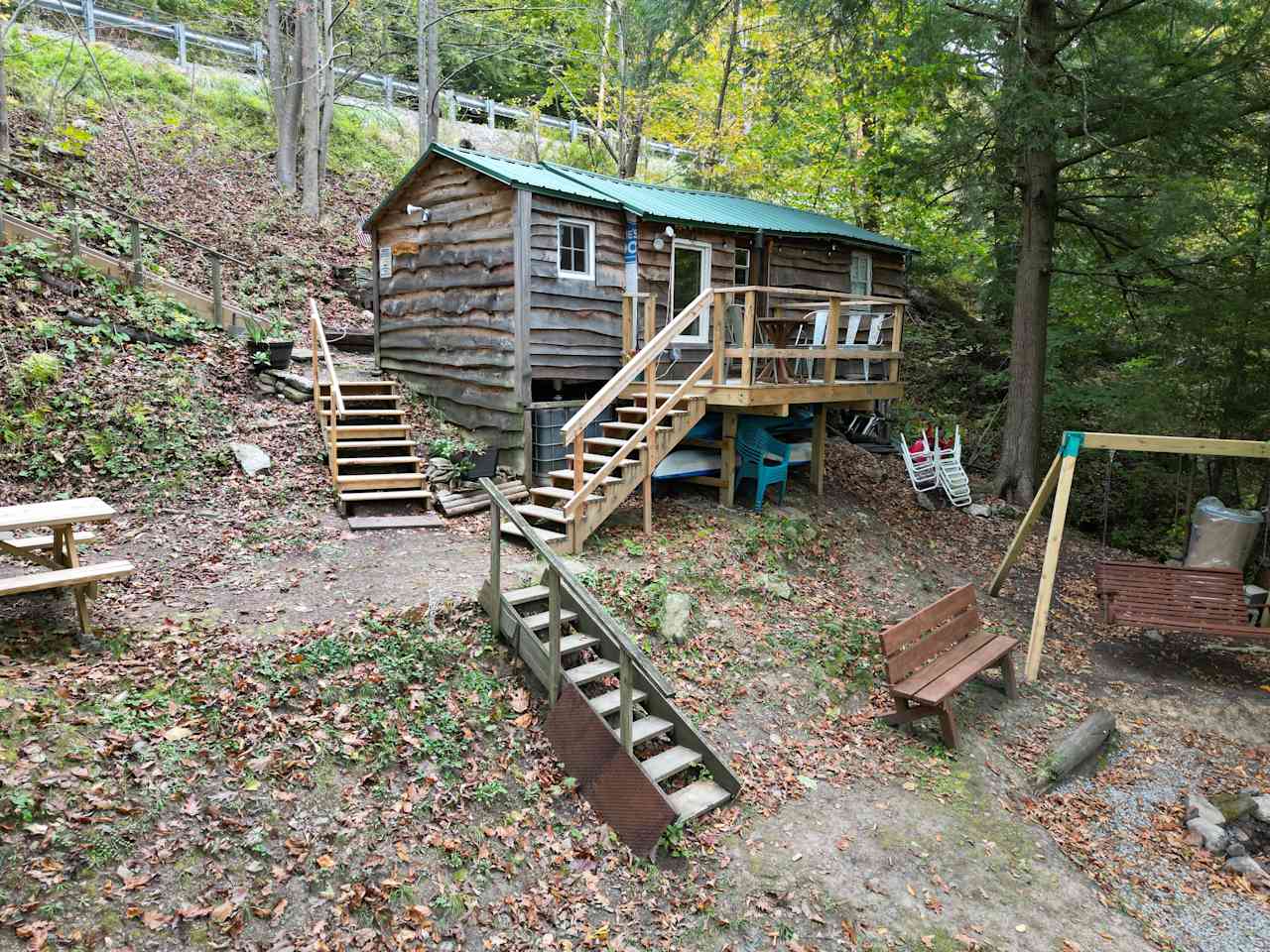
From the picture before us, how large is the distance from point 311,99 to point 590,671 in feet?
59.4

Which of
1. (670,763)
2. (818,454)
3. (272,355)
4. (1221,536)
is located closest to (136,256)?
(272,355)

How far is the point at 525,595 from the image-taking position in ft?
21.9

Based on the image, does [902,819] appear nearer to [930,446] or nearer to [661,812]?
[661,812]

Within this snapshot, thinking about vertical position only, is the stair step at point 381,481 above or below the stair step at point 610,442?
below

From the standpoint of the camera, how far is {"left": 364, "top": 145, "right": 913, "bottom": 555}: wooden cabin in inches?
388

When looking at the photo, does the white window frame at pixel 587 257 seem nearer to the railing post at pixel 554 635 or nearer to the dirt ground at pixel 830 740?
the dirt ground at pixel 830 740

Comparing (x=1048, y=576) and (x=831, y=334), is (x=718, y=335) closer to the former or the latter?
(x=831, y=334)

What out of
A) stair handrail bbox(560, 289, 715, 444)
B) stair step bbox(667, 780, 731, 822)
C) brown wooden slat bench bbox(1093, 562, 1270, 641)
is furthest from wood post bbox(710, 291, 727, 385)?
stair step bbox(667, 780, 731, 822)

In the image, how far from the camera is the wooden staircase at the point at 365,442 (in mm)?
9641

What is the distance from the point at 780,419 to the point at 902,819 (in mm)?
7358

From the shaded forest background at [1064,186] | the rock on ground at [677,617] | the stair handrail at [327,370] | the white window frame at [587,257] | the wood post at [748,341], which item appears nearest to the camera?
the rock on ground at [677,617]

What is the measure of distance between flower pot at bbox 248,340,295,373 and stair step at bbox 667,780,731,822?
1015 centimetres

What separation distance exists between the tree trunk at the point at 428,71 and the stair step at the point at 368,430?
39.8ft

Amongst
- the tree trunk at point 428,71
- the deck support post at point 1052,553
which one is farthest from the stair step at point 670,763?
the tree trunk at point 428,71
